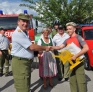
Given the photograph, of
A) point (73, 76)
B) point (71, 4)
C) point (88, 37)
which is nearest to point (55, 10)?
point (71, 4)

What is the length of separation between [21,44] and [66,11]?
42.7ft

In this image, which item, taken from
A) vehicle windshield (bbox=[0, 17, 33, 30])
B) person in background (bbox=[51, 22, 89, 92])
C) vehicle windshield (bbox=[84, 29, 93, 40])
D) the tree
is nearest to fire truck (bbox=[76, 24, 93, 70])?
vehicle windshield (bbox=[84, 29, 93, 40])

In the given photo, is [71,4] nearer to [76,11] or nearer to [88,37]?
[76,11]

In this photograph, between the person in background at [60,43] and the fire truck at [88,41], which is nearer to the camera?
the person in background at [60,43]

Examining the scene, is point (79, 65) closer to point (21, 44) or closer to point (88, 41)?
point (21, 44)

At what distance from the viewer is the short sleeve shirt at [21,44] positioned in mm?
3564

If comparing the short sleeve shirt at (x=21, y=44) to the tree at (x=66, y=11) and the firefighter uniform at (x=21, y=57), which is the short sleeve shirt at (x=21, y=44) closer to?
the firefighter uniform at (x=21, y=57)

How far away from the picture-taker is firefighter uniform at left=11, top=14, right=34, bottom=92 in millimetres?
3574

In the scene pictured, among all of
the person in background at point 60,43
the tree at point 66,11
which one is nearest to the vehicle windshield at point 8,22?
the person in background at point 60,43

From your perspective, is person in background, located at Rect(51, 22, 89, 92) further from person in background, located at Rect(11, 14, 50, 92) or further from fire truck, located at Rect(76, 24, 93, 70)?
fire truck, located at Rect(76, 24, 93, 70)

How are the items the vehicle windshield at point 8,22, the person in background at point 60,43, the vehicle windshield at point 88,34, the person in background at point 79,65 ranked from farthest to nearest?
the vehicle windshield at point 8,22 < the vehicle windshield at point 88,34 < the person in background at point 60,43 < the person in background at point 79,65

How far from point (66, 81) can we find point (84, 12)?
10.8 metres

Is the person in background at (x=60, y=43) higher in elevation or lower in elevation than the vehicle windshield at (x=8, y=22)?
lower

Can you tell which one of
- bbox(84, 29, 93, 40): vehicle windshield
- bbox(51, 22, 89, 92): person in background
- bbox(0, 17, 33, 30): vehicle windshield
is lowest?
bbox(51, 22, 89, 92): person in background
